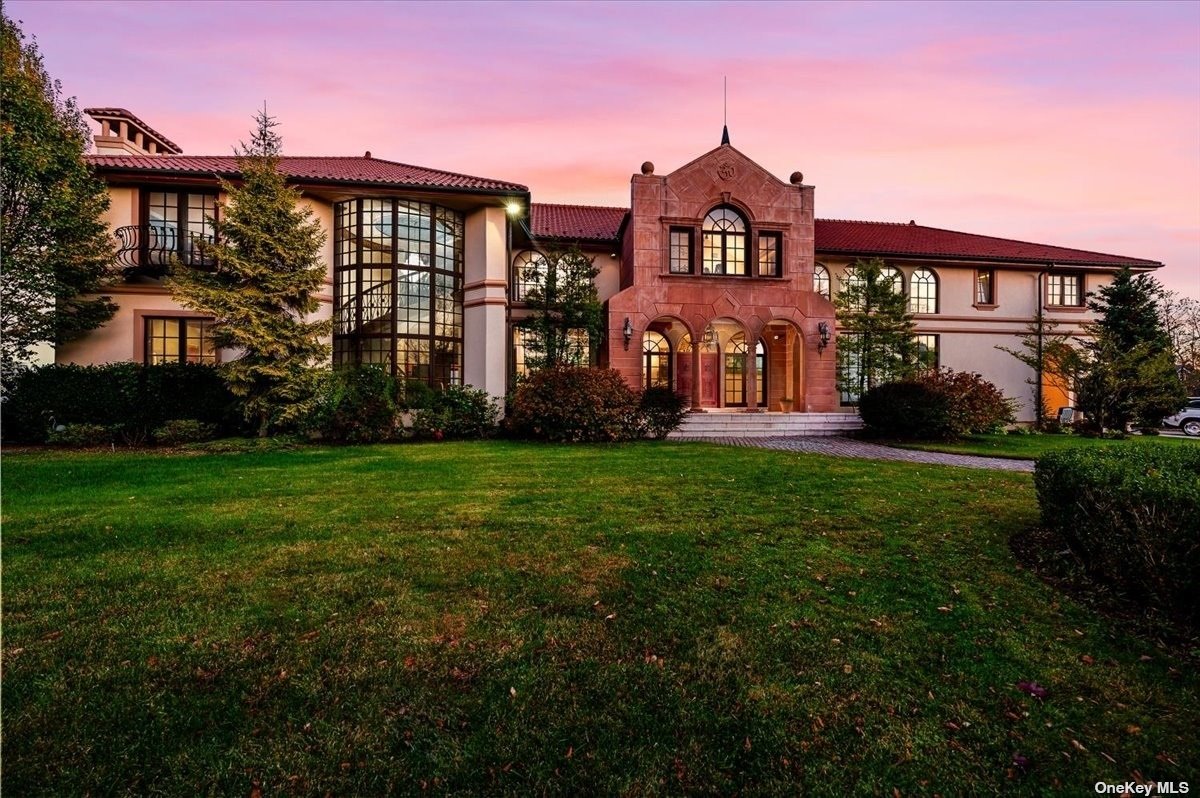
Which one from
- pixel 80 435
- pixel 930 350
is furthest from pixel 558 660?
pixel 930 350

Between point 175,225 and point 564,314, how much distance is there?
1086cm

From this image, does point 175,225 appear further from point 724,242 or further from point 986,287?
point 986,287

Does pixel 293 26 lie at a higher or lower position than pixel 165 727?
higher

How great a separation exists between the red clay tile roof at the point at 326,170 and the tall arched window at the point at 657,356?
6858 millimetres

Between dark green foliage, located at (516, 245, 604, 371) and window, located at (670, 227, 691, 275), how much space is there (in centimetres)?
276

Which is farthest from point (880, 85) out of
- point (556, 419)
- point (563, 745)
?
point (563, 745)

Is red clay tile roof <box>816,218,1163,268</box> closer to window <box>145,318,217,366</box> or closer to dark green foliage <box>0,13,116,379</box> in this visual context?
window <box>145,318,217,366</box>

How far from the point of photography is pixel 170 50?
8562mm

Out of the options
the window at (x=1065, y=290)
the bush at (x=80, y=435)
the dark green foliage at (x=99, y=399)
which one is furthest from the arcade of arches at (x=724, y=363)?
the bush at (x=80, y=435)

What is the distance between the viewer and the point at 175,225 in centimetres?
1353

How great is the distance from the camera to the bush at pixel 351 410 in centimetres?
1147

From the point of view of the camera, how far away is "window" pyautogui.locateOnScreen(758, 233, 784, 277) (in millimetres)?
17156

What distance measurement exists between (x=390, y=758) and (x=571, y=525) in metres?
3.08

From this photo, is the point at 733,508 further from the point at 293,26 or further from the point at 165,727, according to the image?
the point at 293,26
